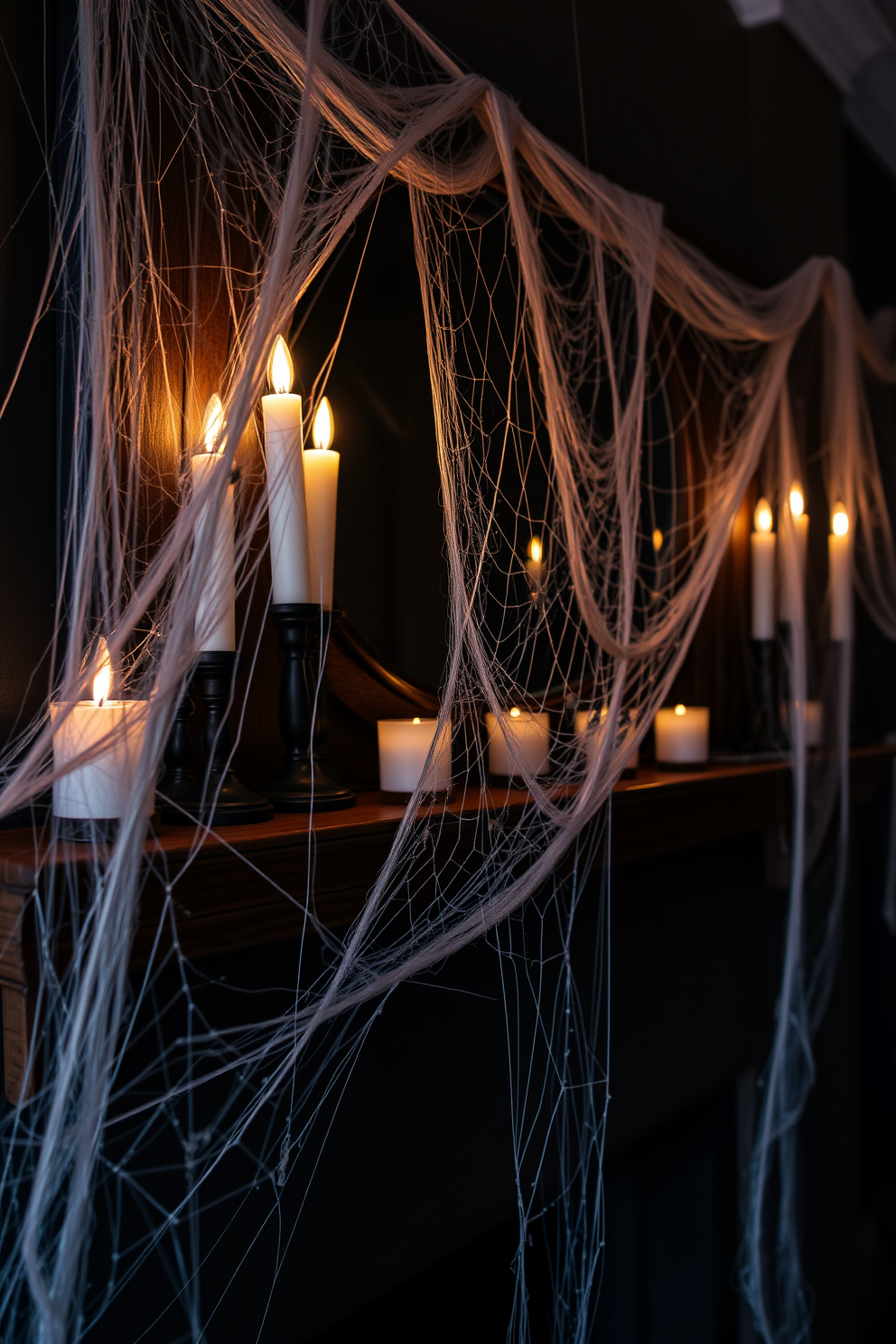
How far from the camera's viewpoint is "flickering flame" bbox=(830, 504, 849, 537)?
A: 4.67ft

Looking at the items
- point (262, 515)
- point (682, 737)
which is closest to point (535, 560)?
point (262, 515)

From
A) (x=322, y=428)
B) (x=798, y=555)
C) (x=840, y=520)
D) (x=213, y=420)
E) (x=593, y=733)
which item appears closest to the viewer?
(x=213, y=420)

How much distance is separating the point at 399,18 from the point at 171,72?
190mm

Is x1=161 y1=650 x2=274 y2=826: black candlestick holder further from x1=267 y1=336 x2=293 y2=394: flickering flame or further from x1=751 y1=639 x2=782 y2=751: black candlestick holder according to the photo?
x1=751 y1=639 x2=782 y2=751: black candlestick holder

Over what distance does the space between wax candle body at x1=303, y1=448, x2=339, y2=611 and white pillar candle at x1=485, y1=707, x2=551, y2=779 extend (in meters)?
0.16

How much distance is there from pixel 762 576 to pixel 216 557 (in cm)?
96

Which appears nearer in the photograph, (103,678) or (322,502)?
(103,678)

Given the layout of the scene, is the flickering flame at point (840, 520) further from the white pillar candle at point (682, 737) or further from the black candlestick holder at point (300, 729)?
the black candlestick holder at point (300, 729)

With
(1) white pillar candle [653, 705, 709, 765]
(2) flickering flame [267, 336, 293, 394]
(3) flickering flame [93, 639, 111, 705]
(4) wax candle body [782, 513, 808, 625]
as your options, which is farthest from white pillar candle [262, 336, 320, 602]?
(4) wax candle body [782, 513, 808, 625]

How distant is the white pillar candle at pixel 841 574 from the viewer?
1419 mm

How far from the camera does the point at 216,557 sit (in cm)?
57

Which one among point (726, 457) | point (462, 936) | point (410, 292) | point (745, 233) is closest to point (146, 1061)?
point (462, 936)

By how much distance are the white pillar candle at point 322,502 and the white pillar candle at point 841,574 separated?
3.08 feet

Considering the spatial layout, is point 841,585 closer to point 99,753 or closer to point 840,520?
point 840,520
